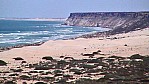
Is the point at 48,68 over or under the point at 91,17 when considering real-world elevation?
under

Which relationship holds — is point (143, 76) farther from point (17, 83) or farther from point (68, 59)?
point (68, 59)

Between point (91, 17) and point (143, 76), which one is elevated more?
point (91, 17)

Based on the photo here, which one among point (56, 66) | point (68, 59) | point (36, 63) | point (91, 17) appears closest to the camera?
point (56, 66)

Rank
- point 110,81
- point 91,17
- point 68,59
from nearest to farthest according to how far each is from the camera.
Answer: point 110,81 < point 68,59 < point 91,17

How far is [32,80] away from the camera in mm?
25750

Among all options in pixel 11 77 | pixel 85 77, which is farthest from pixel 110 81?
pixel 11 77

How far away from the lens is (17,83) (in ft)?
Answer: 80.7

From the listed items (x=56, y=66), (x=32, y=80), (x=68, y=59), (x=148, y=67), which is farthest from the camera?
(x=68, y=59)

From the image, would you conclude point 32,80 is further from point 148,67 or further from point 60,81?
point 148,67

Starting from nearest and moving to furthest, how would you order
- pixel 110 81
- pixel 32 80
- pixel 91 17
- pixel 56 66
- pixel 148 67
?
1. pixel 110 81
2. pixel 32 80
3. pixel 148 67
4. pixel 56 66
5. pixel 91 17

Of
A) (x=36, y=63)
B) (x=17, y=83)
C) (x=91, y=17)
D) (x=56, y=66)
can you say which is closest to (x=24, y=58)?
(x=36, y=63)

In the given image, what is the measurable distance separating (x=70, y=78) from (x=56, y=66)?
22.2 feet

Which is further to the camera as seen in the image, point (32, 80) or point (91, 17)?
point (91, 17)

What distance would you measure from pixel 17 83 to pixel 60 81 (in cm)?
300
